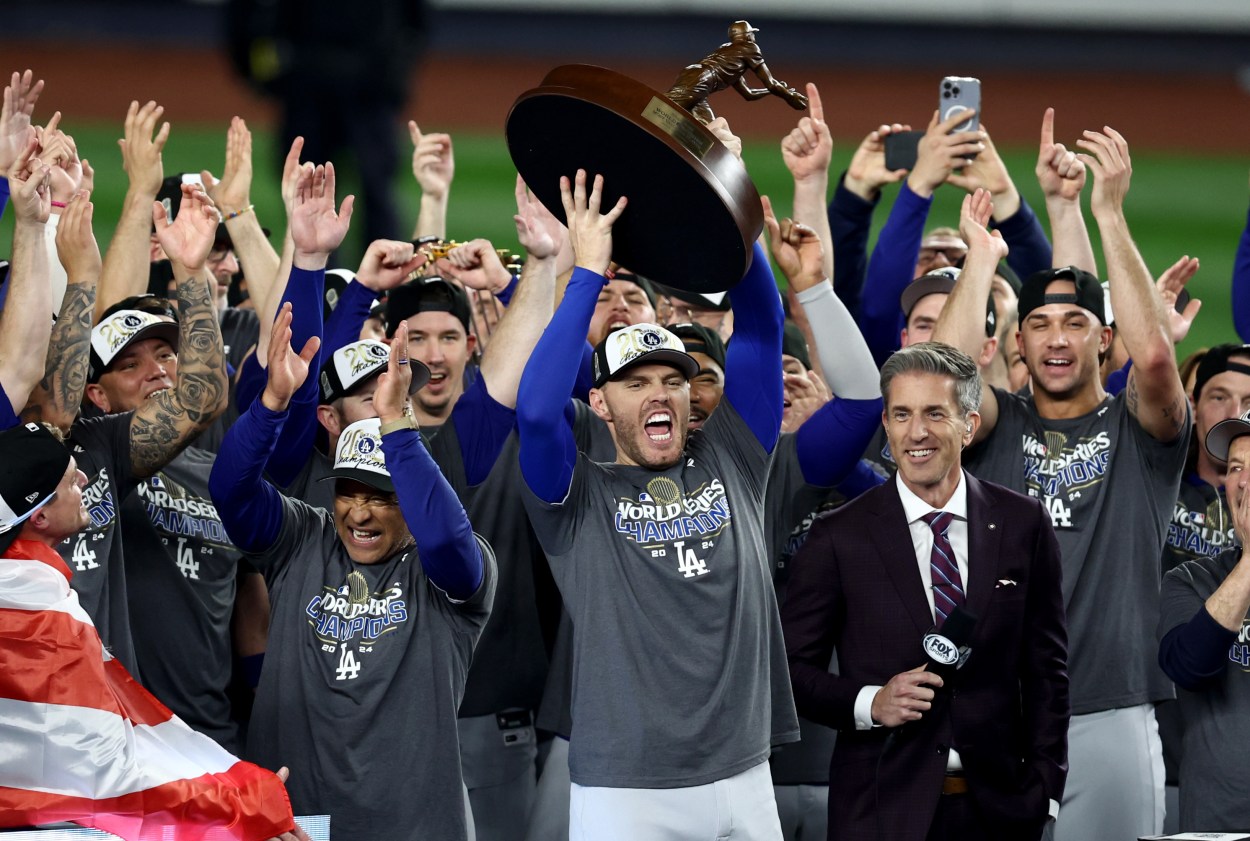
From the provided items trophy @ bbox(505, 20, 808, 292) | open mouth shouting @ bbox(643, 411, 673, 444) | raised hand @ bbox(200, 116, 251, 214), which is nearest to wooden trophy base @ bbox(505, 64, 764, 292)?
trophy @ bbox(505, 20, 808, 292)

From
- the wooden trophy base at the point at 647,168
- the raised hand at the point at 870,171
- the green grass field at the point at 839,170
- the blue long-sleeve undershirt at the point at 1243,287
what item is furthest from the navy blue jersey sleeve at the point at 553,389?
the green grass field at the point at 839,170

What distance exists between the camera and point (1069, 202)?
5258 mm

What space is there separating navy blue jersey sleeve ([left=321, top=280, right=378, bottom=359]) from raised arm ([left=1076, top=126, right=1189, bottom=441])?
2044 millimetres

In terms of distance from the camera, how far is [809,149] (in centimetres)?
526

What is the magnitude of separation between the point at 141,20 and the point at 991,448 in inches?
518

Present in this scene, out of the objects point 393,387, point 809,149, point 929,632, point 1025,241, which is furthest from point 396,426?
point 1025,241

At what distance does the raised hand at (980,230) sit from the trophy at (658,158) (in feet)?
2.62

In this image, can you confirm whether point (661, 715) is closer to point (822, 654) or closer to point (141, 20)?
point (822, 654)

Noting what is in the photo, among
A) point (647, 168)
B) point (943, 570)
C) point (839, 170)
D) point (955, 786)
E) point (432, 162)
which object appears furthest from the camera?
point (839, 170)

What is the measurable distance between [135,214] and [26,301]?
1.07 metres

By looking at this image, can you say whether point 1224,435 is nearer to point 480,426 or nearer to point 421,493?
point 480,426

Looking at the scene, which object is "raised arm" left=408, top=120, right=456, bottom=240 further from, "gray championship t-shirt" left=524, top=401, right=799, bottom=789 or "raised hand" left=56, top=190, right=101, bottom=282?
"gray championship t-shirt" left=524, top=401, right=799, bottom=789

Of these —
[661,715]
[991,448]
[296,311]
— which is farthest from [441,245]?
[661,715]

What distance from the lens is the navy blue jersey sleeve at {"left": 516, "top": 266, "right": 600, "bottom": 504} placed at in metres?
3.86
